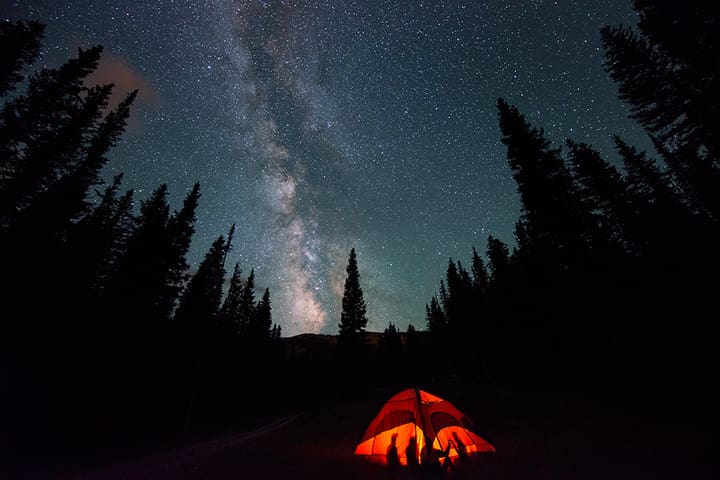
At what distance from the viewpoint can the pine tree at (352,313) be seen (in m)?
45.9

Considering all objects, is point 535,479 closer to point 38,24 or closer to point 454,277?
point 38,24

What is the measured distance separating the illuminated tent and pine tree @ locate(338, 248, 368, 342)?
116 ft

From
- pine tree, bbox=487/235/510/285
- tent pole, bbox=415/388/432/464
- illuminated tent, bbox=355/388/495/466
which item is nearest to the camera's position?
tent pole, bbox=415/388/432/464

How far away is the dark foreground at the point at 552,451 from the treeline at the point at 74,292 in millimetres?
7194

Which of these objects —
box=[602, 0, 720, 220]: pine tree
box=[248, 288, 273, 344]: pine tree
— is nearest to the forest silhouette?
box=[602, 0, 720, 220]: pine tree

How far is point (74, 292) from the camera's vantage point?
17453 mm

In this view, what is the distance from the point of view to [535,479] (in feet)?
25.9

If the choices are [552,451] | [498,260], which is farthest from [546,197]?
[498,260]

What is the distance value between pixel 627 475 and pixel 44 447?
72.6ft

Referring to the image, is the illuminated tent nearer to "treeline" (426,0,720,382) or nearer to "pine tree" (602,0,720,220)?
"treeline" (426,0,720,382)

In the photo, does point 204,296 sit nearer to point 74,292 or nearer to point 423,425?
point 74,292

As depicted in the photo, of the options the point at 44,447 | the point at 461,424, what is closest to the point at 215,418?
→ the point at 44,447

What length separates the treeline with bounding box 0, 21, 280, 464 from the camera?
14711 mm

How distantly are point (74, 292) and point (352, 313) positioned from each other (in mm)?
34210
